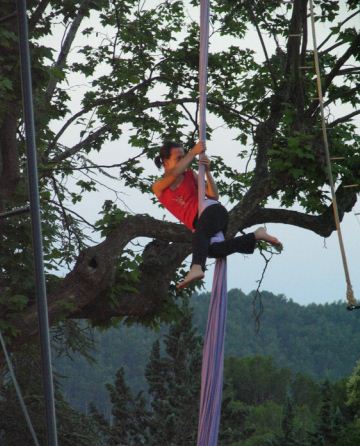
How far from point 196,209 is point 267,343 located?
77.5m

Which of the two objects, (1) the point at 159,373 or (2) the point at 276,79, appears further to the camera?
(1) the point at 159,373

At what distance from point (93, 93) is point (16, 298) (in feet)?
14.0

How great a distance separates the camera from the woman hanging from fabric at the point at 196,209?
6.55 meters

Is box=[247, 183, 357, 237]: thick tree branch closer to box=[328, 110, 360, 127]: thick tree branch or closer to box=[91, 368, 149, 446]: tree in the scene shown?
box=[328, 110, 360, 127]: thick tree branch

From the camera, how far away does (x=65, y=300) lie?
11.0 m

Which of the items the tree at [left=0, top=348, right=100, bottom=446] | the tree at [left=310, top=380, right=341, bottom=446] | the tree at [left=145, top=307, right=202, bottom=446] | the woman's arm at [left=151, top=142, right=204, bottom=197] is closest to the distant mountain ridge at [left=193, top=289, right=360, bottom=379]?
the tree at [left=145, top=307, right=202, bottom=446]

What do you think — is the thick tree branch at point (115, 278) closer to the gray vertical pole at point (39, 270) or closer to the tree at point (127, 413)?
the gray vertical pole at point (39, 270)

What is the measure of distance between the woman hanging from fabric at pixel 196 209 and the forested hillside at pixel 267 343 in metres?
60.2

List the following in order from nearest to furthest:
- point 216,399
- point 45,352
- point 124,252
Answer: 1. point 45,352
2. point 216,399
3. point 124,252

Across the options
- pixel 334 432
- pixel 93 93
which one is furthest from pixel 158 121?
pixel 334 432

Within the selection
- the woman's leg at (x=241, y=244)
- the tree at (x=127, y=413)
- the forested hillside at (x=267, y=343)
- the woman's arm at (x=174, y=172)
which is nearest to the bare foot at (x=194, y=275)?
the woman's leg at (x=241, y=244)

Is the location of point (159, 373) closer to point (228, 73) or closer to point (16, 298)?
point (228, 73)

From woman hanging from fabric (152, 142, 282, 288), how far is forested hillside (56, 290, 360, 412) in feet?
197

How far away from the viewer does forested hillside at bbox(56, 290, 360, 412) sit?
228ft
